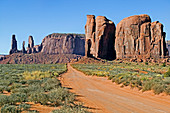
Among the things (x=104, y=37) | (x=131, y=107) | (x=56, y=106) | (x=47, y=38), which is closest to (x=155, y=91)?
(x=131, y=107)

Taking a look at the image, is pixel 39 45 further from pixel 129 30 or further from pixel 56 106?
pixel 56 106

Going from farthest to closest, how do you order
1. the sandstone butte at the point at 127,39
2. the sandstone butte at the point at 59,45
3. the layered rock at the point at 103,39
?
the sandstone butte at the point at 59,45, the layered rock at the point at 103,39, the sandstone butte at the point at 127,39

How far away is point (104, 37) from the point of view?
84125 millimetres

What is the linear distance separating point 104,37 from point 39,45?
374 ft

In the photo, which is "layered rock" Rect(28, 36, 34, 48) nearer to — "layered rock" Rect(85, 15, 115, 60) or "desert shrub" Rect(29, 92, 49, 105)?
"layered rock" Rect(85, 15, 115, 60)

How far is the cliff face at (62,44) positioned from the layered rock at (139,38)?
92173mm

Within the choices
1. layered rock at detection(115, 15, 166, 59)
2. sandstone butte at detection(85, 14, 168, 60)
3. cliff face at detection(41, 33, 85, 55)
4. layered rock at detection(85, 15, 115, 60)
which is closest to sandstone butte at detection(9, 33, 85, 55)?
cliff face at detection(41, 33, 85, 55)

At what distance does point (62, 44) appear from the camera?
175000 millimetres

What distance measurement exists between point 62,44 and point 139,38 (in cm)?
10862

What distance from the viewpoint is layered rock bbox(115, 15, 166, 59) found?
7381 centimetres

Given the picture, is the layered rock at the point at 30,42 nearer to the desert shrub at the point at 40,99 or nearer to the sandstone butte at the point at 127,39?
the sandstone butte at the point at 127,39

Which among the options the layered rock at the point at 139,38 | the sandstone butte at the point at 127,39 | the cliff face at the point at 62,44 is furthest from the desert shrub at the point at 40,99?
the cliff face at the point at 62,44

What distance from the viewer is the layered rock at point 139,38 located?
7381 centimetres

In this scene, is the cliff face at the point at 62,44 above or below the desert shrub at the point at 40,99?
above
